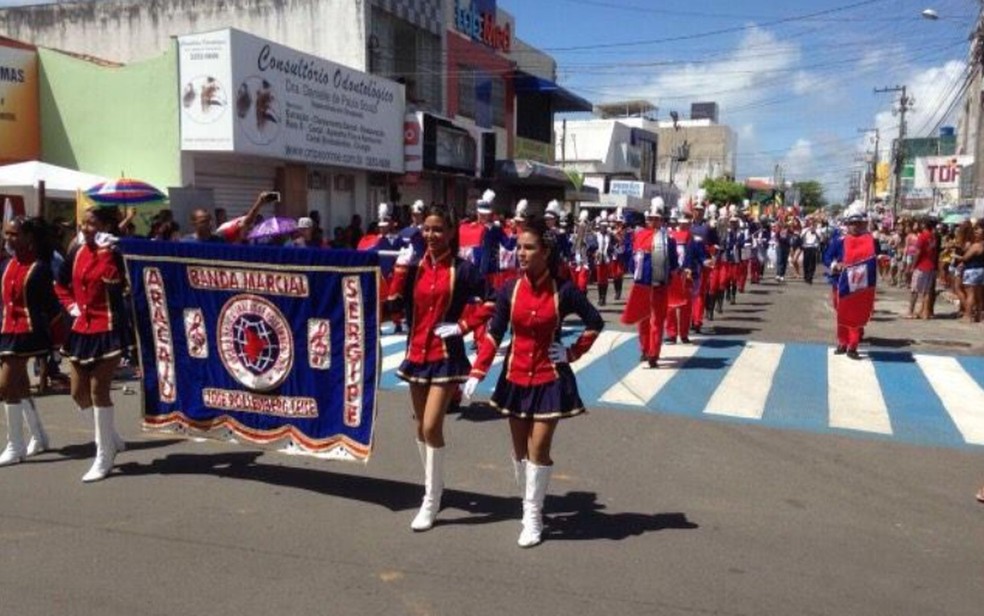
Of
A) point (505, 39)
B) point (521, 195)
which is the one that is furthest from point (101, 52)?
point (521, 195)

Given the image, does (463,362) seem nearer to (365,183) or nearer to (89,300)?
(89,300)

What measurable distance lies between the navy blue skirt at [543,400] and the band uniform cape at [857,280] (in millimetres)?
7602

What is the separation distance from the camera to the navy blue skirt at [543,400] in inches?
197

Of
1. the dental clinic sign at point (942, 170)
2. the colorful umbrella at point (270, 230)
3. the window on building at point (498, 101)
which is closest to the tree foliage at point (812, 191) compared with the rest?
the dental clinic sign at point (942, 170)

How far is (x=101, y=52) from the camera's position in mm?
25656

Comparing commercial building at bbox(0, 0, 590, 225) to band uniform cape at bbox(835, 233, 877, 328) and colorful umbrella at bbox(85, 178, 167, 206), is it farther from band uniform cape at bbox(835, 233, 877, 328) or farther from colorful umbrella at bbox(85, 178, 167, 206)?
band uniform cape at bbox(835, 233, 877, 328)

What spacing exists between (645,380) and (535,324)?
538 centimetres

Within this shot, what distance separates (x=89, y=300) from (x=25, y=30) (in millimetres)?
25030

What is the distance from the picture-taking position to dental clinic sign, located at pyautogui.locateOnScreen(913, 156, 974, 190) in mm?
39688

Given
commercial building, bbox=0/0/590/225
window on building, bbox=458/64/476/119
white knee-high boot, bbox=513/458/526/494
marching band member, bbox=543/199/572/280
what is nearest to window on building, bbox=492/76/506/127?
commercial building, bbox=0/0/590/225

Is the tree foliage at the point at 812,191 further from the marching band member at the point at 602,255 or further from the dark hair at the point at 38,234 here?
the dark hair at the point at 38,234

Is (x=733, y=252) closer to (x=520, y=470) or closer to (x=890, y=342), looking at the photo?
(x=890, y=342)

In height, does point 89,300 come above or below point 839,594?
above

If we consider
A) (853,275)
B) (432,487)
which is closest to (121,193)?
(432,487)
